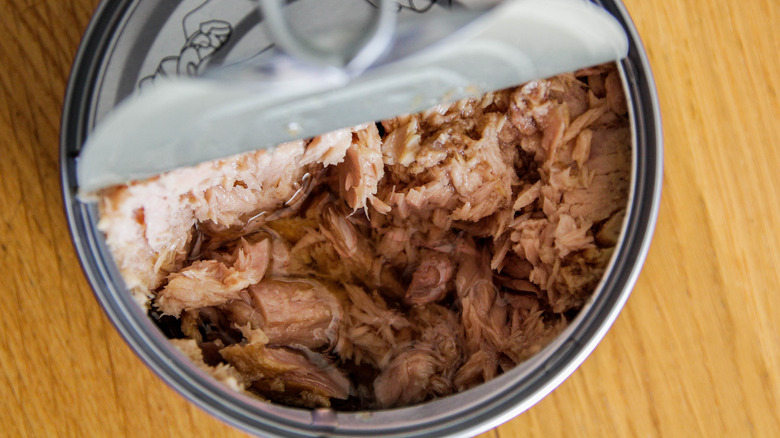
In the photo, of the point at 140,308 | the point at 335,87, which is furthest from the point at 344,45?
the point at 140,308

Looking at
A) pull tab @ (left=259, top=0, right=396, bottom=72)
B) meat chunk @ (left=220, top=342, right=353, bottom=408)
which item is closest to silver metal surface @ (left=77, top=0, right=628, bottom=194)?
pull tab @ (left=259, top=0, right=396, bottom=72)

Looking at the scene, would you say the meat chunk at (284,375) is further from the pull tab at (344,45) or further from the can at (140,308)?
the pull tab at (344,45)

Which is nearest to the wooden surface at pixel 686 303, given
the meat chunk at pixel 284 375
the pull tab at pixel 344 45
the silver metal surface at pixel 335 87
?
the meat chunk at pixel 284 375

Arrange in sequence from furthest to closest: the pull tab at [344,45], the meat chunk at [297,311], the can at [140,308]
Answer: the meat chunk at [297,311], the can at [140,308], the pull tab at [344,45]

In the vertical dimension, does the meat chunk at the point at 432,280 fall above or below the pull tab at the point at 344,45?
below

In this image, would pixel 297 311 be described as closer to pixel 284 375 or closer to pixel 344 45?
pixel 284 375

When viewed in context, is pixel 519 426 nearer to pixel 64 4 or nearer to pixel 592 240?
pixel 592 240

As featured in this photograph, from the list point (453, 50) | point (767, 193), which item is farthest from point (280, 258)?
point (767, 193)
